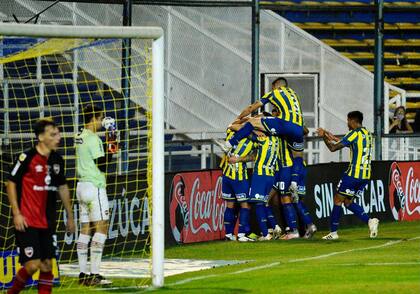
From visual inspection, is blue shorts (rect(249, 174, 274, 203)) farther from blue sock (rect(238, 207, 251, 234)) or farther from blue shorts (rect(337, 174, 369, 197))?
blue shorts (rect(337, 174, 369, 197))

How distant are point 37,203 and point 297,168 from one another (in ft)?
28.3

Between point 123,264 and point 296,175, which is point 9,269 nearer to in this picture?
point 123,264

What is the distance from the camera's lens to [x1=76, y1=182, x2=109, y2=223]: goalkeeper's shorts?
14641 millimetres

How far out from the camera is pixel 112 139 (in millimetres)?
16516

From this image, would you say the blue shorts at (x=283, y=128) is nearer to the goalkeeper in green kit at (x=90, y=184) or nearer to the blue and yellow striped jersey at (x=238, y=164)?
the blue and yellow striped jersey at (x=238, y=164)

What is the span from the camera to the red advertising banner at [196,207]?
1931cm

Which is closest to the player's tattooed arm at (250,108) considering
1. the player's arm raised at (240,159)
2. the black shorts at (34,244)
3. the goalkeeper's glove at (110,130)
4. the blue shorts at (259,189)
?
the player's arm raised at (240,159)

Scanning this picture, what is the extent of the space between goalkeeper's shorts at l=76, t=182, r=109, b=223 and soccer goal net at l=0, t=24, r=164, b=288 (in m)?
0.50

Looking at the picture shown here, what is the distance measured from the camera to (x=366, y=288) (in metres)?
13.3

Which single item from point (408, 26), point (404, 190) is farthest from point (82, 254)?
point (408, 26)

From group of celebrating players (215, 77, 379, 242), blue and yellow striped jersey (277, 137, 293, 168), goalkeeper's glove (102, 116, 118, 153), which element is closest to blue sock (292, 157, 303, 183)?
group of celebrating players (215, 77, 379, 242)

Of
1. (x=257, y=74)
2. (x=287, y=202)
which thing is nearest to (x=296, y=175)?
(x=287, y=202)

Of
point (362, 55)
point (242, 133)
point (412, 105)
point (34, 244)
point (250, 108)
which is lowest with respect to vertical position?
point (34, 244)

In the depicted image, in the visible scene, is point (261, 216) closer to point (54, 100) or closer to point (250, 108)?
point (250, 108)
